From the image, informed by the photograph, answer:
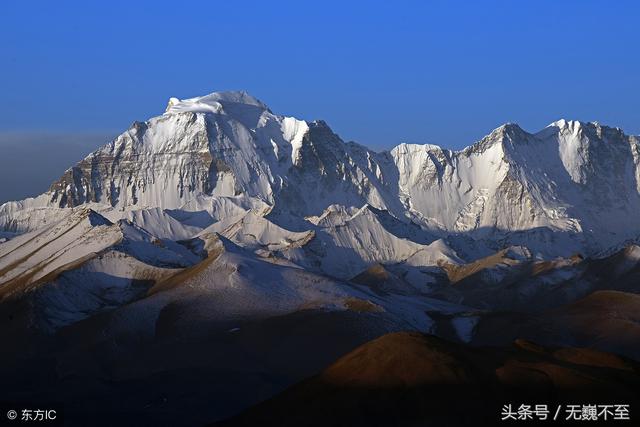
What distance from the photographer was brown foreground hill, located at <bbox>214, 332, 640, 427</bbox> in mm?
102812

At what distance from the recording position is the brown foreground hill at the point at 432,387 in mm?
102812

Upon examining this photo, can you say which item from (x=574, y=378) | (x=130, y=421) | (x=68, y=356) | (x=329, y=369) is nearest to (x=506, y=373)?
(x=574, y=378)

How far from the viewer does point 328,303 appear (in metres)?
199

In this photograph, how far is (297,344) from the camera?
18262cm

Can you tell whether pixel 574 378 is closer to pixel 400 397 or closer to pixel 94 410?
pixel 400 397

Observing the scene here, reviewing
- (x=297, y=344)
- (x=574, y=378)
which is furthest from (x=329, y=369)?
(x=297, y=344)

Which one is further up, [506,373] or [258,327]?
[258,327]

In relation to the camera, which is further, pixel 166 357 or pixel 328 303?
pixel 328 303

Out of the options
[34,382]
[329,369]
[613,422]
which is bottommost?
[613,422]

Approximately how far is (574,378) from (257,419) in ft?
63.7

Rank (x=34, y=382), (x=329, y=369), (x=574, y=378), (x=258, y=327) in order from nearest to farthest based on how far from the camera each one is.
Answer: (x=574, y=378)
(x=329, y=369)
(x=34, y=382)
(x=258, y=327)

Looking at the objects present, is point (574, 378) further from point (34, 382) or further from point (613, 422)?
point (34, 382)

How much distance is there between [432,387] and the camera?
10569 centimetres

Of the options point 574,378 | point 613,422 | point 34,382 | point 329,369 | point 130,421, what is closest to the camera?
point 613,422
